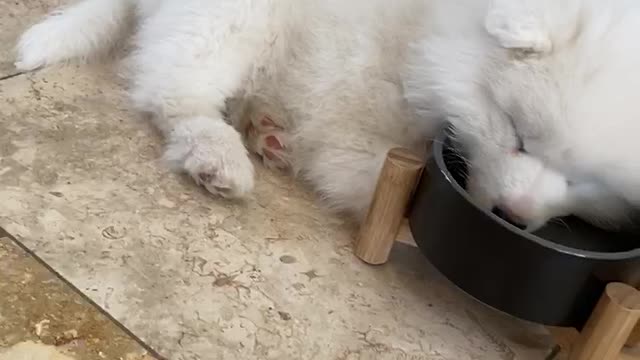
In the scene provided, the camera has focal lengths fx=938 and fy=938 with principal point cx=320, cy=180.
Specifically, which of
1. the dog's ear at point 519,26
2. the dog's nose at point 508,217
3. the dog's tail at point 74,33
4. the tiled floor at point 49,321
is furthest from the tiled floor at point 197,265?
the dog's ear at point 519,26

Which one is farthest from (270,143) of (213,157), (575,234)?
(575,234)

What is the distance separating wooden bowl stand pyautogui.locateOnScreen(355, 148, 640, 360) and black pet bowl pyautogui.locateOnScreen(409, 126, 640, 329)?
0.11 feet

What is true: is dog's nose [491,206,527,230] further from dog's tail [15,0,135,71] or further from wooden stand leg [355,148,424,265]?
dog's tail [15,0,135,71]

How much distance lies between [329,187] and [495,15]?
→ 57 centimetres

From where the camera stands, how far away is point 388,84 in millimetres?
2018

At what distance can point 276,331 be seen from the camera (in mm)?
1700

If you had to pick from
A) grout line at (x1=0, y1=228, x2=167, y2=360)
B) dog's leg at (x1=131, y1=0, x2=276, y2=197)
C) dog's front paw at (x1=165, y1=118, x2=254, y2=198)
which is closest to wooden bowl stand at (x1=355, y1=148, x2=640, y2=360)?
dog's front paw at (x1=165, y1=118, x2=254, y2=198)

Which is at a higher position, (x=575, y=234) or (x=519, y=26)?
(x=519, y=26)

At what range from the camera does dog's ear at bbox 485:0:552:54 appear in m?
1.64

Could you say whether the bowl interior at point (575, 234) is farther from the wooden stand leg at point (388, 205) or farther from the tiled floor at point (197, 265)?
the tiled floor at point (197, 265)

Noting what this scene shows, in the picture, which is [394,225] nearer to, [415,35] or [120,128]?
[415,35]

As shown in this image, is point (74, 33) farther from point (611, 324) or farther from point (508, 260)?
point (611, 324)

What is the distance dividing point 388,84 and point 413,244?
0.35 meters

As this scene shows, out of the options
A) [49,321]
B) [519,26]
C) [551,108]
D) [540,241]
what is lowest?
[49,321]
